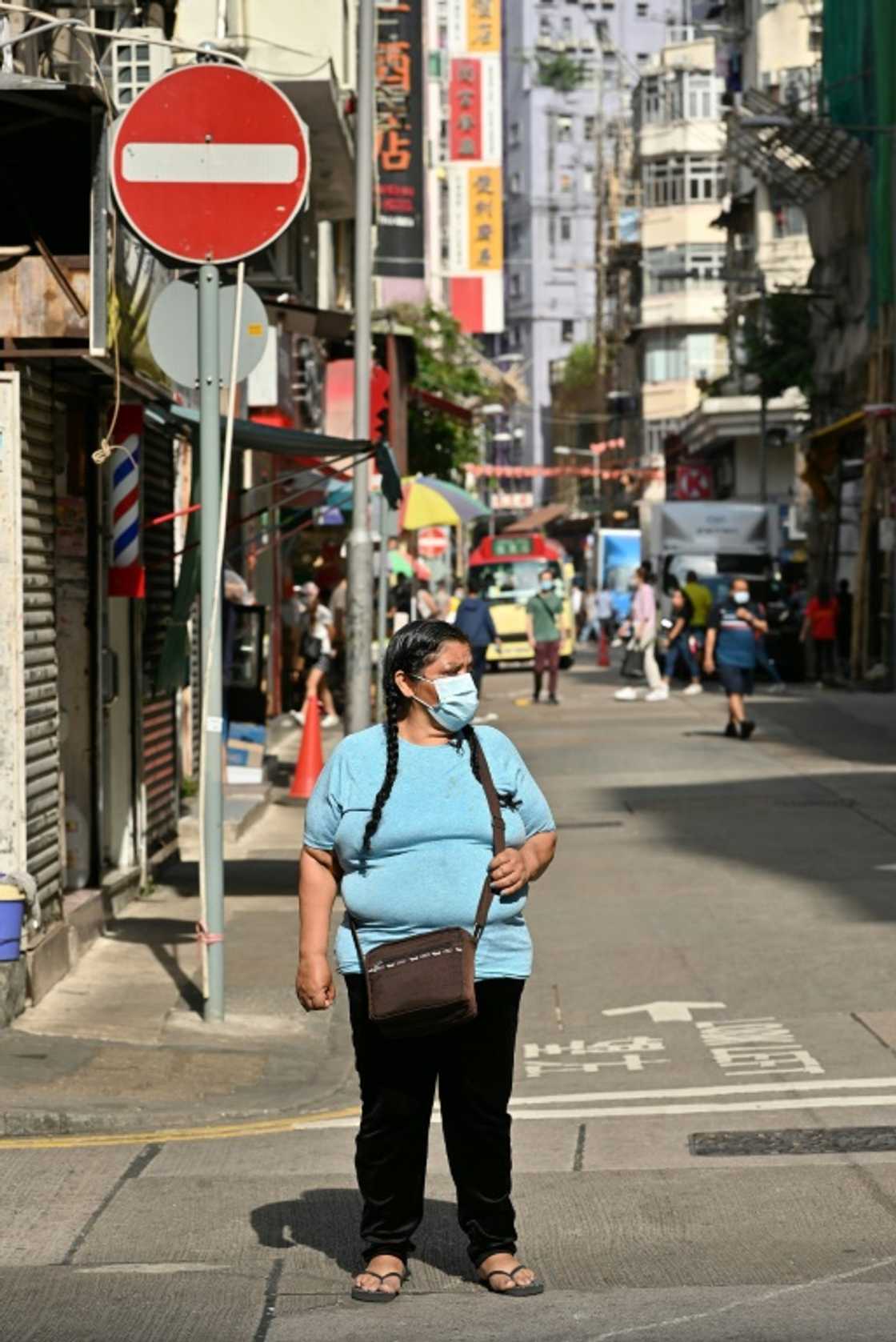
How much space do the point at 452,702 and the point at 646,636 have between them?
30.3 metres

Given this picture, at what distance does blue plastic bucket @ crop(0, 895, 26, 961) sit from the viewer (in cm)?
1044

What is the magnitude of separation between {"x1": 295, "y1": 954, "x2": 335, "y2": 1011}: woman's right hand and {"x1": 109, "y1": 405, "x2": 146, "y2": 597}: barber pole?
749 centimetres

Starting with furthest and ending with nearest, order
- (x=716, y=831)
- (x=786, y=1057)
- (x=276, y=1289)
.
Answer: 1. (x=716, y=831)
2. (x=786, y=1057)
3. (x=276, y=1289)

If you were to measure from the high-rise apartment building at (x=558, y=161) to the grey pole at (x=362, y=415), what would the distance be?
14626 centimetres

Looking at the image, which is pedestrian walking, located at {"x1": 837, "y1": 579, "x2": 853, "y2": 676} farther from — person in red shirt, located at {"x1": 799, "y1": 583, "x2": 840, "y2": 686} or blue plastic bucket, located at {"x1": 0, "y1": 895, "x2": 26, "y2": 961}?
blue plastic bucket, located at {"x1": 0, "y1": 895, "x2": 26, "y2": 961}

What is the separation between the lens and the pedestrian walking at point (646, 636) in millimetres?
35688

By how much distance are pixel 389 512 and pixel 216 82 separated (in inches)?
587

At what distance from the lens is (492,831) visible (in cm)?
608

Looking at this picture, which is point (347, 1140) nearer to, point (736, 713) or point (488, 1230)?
point (488, 1230)

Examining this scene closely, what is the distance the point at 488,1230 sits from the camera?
6.20 metres

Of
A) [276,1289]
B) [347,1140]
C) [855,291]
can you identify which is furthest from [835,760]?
[855,291]

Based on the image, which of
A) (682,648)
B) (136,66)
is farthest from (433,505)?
(136,66)

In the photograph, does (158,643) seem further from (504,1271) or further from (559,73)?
(559,73)

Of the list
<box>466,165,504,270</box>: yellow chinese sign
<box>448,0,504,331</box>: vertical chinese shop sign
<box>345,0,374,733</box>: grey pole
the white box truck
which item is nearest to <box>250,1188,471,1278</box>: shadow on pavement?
<box>345,0,374,733</box>: grey pole
